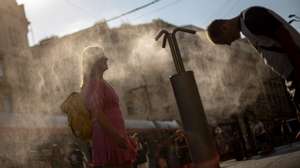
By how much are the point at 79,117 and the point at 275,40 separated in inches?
61.5

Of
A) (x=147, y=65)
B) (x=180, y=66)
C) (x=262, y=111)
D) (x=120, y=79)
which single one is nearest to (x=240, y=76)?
(x=262, y=111)

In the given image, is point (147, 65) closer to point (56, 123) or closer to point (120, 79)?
point (120, 79)

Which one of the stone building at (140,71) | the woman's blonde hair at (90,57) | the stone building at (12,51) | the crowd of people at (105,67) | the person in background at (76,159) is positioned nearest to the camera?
the crowd of people at (105,67)

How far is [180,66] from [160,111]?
37628 mm

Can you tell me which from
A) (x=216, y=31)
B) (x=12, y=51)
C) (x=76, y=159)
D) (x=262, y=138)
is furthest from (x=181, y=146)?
(x=12, y=51)

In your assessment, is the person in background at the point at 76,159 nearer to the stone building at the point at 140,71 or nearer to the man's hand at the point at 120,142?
the man's hand at the point at 120,142

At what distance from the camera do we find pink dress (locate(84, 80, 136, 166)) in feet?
11.9

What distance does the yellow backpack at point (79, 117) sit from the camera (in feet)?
12.0

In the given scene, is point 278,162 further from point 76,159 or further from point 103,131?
point 103,131

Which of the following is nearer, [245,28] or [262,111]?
[245,28]

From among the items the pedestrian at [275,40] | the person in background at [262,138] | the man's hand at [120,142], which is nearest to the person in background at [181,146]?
the person in background at [262,138]

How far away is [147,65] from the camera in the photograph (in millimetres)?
45344

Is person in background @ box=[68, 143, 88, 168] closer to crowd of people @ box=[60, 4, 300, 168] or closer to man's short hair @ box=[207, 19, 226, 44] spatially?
crowd of people @ box=[60, 4, 300, 168]

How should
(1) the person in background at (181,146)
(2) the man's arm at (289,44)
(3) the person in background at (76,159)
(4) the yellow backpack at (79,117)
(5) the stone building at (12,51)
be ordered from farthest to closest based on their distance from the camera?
(5) the stone building at (12,51)
(1) the person in background at (181,146)
(3) the person in background at (76,159)
(4) the yellow backpack at (79,117)
(2) the man's arm at (289,44)
